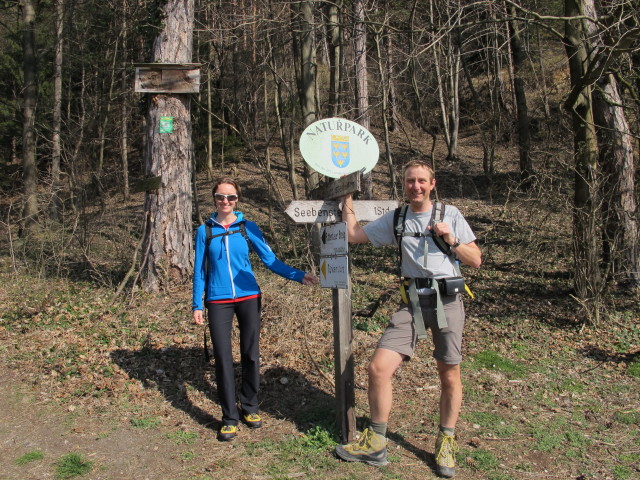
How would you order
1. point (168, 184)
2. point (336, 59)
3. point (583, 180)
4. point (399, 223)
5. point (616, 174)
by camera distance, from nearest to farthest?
point (399, 223), point (583, 180), point (168, 184), point (616, 174), point (336, 59)

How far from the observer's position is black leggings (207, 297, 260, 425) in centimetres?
425

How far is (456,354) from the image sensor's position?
3695 millimetres

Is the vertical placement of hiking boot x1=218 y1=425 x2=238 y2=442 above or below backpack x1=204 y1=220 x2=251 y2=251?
below

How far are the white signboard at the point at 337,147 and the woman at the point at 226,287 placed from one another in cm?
68

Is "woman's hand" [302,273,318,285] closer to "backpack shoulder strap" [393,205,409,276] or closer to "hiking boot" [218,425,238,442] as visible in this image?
"backpack shoulder strap" [393,205,409,276]

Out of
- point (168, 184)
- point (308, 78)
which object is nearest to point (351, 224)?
point (168, 184)

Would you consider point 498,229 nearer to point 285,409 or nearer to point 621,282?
point 621,282

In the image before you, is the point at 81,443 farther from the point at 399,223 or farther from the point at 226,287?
the point at 399,223

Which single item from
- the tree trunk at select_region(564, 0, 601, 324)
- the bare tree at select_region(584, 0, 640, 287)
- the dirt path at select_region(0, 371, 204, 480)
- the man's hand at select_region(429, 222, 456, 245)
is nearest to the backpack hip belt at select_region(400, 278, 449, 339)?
the man's hand at select_region(429, 222, 456, 245)

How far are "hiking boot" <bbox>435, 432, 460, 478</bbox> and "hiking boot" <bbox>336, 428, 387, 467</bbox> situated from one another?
36 cm

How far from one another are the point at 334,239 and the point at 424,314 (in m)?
0.84

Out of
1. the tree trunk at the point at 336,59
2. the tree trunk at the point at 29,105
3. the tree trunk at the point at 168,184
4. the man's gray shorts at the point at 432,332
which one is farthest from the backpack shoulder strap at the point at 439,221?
the tree trunk at the point at 29,105

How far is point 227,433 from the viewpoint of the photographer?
167 inches


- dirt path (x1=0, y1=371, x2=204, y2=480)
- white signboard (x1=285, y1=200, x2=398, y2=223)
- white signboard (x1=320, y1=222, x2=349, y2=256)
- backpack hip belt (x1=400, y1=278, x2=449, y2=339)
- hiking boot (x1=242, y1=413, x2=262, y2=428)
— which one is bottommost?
dirt path (x1=0, y1=371, x2=204, y2=480)
